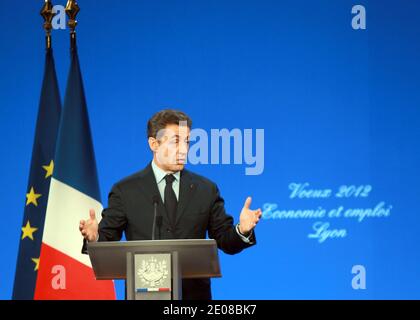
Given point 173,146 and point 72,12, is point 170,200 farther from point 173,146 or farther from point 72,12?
point 72,12

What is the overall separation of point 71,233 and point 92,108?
1108 mm

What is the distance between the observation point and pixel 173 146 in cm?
374

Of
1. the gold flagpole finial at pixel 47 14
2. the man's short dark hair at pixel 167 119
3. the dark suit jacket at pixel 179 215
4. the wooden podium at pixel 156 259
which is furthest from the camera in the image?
the gold flagpole finial at pixel 47 14

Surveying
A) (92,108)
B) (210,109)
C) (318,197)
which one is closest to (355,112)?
(318,197)

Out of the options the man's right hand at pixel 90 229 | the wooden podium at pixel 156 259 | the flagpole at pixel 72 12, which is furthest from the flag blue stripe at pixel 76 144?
the wooden podium at pixel 156 259

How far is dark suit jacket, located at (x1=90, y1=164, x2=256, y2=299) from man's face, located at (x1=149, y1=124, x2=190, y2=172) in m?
0.09

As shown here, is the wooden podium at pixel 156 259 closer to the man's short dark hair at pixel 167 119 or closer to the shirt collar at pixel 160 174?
the shirt collar at pixel 160 174

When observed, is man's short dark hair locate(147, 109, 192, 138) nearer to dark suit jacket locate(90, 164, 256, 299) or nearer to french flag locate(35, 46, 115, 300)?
dark suit jacket locate(90, 164, 256, 299)

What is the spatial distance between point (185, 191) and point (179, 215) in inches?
5.4

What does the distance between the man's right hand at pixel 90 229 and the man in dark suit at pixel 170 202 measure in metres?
0.26

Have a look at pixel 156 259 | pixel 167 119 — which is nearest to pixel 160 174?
pixel 167 119

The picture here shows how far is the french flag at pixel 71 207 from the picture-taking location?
202 inches

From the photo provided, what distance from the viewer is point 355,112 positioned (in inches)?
229

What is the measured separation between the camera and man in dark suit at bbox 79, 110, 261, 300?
12.0ft
